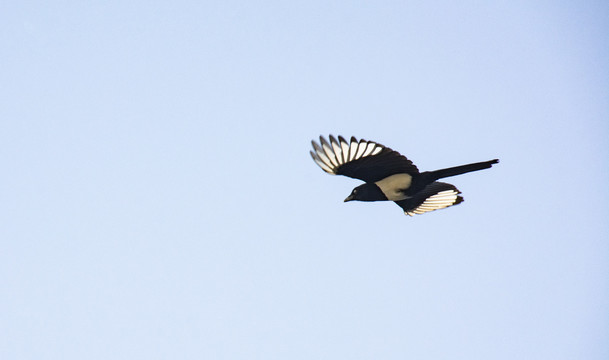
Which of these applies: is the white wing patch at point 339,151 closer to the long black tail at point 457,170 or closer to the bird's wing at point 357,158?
the bird's wing at point 357,158

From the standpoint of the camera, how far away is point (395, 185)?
10.0m

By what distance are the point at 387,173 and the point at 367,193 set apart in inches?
26.9

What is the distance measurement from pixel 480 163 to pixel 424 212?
1.79 metres

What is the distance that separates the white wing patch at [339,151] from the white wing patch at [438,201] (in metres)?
1.82

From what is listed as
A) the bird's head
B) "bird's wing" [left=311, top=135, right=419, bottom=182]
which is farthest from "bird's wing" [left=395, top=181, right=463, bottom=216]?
"bird's wing" [left=311, top=135, right=419, bottom=182]

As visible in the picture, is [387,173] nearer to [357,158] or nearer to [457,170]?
[357,158]

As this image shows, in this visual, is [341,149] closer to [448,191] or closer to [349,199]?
[349,199]

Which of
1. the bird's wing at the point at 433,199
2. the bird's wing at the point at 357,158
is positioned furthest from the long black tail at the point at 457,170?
the bird's wing at the point at 433,199

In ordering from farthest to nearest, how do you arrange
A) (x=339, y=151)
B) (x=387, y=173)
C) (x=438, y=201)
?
(x=438, y=201) → (x=387, y=173) → (x=339, y=151)

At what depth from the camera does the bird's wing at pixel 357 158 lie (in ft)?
29.8

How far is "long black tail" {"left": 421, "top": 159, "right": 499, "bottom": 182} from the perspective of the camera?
29.4ft

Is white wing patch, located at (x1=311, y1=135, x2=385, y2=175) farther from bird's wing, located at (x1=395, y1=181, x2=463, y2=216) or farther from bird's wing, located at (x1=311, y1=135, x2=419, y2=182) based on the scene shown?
bird's wing, located at (x1=395, y1=181, x2=463, y2=216)

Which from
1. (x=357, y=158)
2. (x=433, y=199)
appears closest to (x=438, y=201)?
(x=433, y=199)

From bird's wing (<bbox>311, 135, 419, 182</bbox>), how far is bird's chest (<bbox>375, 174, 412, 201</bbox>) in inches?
6.7
